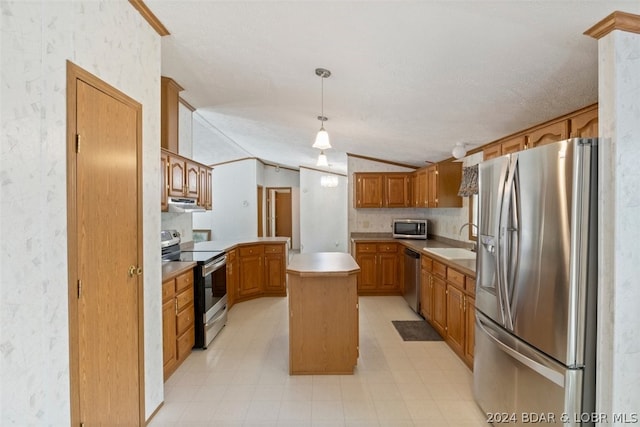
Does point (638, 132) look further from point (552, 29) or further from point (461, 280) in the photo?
point (461, 280)

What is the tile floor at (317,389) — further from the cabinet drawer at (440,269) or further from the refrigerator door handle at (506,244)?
the refrigerator door handle at (506,244)

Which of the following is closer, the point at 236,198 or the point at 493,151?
the point at 493,151

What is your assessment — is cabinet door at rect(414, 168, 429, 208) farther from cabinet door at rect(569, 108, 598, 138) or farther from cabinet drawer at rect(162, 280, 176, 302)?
cabinet drawer at rect(162, 280, 176, 302)

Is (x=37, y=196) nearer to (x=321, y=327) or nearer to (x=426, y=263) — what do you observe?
(x=321, y=327)

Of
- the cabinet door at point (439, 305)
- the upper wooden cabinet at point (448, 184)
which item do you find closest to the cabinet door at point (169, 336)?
the cabinet door at point (439, 305)

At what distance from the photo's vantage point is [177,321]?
2.68 m

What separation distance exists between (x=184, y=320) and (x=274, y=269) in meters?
2.09

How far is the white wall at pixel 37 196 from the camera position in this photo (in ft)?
3.49

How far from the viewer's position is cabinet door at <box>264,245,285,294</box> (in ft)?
15.8

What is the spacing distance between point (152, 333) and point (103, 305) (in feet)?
1.88

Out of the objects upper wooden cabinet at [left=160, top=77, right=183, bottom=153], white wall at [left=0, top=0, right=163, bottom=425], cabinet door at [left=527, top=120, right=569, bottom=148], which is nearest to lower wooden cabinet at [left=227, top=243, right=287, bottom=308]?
upper wooden cabinet at [left=160, top=77, right=183, bottom=153]

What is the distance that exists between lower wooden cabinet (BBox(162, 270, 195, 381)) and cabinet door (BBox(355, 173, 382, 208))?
10.8 ft

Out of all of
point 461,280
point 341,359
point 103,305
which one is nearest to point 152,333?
point 103,305

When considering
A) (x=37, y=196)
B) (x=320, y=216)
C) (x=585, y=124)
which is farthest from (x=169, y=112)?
(x=320, y=216)
